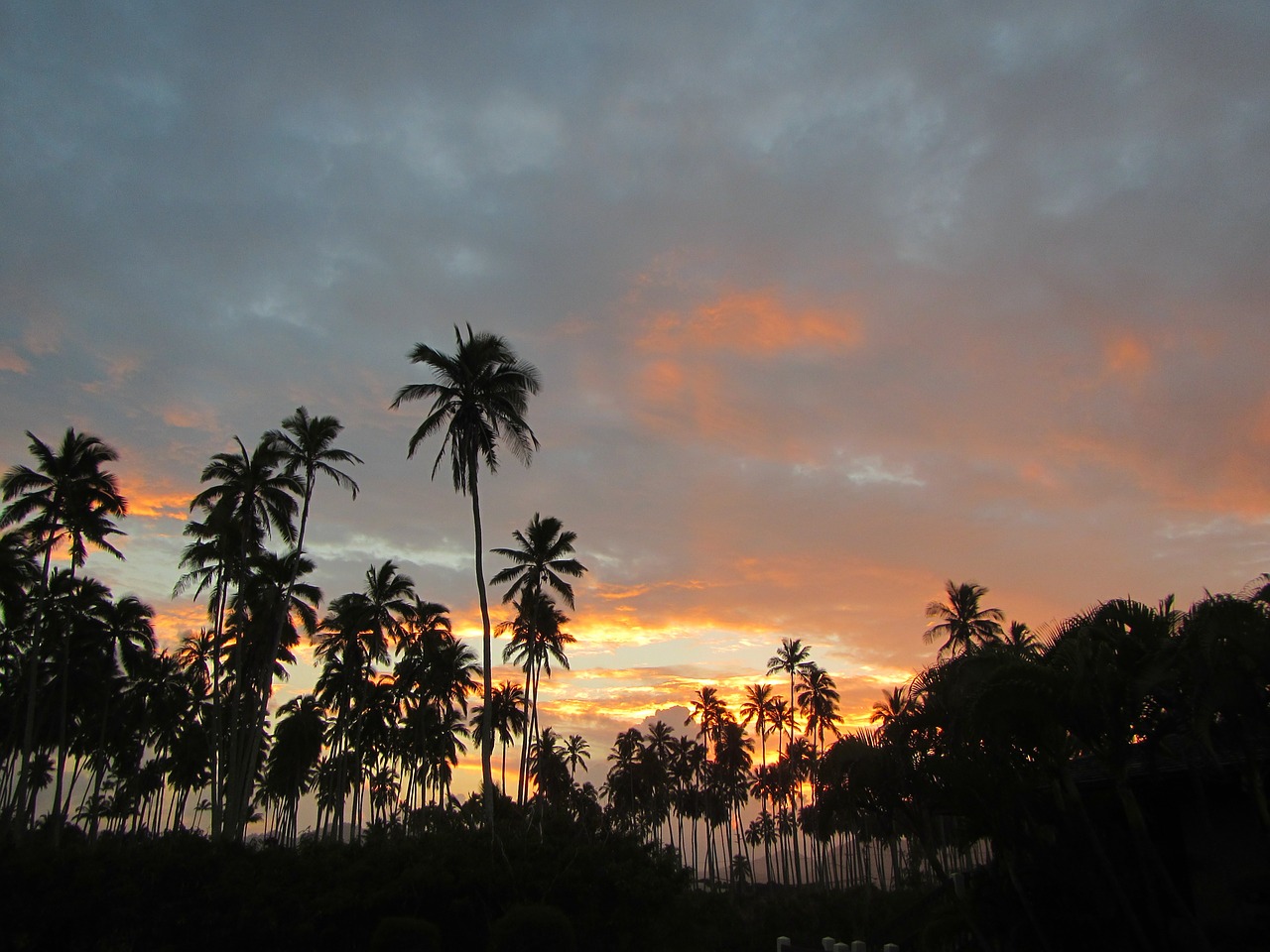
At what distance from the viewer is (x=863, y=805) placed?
25.1 meters

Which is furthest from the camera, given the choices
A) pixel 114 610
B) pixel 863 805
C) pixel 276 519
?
pixel 114 610

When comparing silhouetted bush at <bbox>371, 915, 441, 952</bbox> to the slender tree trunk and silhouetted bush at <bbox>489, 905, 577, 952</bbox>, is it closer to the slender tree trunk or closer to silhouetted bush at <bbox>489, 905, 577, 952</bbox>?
A: silhouetted bush at <bbox>489, 905, 577, 952</bbox>

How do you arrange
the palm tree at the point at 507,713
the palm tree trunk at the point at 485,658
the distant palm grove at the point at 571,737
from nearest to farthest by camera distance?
the distant palm grove at the point at 571,737 < the palm tree trunk at the point at 485,658 < the palm tree at the point at 507,713

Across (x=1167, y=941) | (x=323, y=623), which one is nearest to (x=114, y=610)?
Answer: (x=323, y=623)

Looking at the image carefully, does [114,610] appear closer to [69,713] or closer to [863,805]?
[69,713]

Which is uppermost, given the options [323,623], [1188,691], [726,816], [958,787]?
[323,623]

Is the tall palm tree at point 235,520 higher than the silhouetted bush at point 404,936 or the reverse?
higher

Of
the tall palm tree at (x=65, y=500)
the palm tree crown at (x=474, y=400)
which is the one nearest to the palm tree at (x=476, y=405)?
the palm tree crown at (x=474, y=400)

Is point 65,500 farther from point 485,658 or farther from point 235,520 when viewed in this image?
point 485,658

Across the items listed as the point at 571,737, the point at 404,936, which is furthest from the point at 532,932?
the point at 571,737

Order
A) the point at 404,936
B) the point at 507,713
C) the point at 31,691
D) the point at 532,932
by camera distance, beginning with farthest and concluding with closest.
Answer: the point at 507,713
the point at 31,691
the point at 532,932
the point at 404,936

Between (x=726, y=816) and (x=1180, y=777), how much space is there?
7616cm

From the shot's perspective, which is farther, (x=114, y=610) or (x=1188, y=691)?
(x=114, y=610)

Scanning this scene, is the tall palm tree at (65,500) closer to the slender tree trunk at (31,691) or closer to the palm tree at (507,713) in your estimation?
the slender tree trunk at (31,691)
